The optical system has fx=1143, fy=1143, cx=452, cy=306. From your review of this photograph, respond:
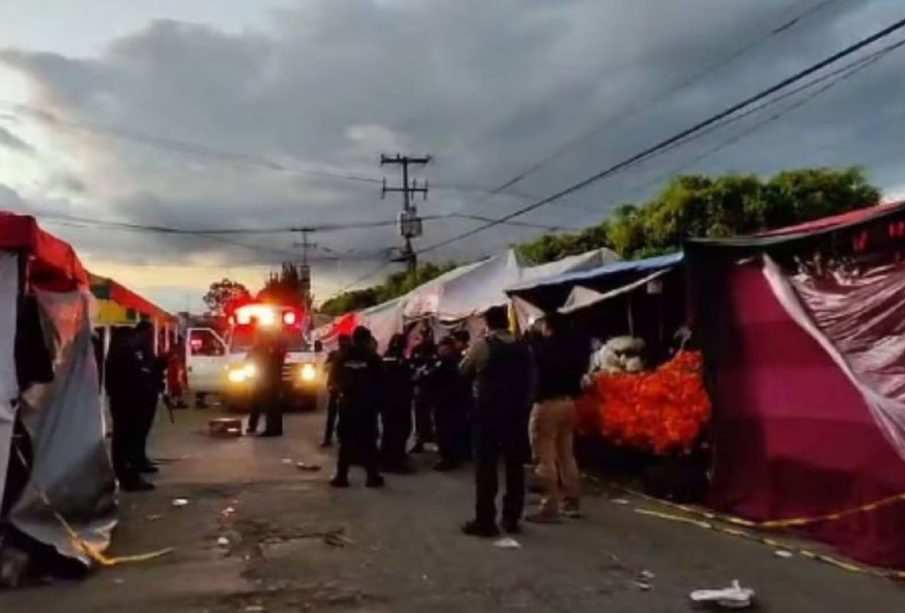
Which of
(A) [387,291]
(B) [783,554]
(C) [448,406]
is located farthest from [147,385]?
(A) [387,291]

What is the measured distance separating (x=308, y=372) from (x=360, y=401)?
629 inches

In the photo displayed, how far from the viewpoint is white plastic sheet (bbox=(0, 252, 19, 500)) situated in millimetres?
8703

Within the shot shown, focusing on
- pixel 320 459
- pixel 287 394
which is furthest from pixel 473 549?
pixel 287 394

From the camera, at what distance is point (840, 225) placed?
10.1 meters

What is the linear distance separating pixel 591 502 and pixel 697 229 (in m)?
19.0

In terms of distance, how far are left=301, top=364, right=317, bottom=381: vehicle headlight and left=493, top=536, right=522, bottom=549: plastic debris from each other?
66.5 feet

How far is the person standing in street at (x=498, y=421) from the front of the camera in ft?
34.4

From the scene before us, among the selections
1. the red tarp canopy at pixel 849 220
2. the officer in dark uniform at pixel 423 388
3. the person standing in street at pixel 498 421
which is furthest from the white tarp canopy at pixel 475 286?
the person standing in street at pixel 498 421

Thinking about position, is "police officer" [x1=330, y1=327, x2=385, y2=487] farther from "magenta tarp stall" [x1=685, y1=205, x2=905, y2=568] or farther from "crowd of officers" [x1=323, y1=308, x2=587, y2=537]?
"magenta tarp stall" [x1=685, y1=205, x2=905, y2=568]

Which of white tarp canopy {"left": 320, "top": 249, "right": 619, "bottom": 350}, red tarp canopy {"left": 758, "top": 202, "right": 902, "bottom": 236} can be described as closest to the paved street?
red tarp canopy {"left": 758, "top": 202, "right": 902, "bottom": 236}

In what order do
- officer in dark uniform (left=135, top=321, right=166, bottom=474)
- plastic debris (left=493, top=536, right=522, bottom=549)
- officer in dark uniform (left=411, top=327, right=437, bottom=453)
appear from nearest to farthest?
plastic debris (left=493, top=536, right=522, bottom=549) → officer in dark uniform (left=135, top=321, right=166, bottom=474) → officer in dark uniform (left=411, top=327, right=437, bottom=453)

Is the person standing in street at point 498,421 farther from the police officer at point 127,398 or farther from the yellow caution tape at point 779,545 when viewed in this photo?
the police officer at point 127,398

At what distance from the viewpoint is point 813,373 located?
10602 mm

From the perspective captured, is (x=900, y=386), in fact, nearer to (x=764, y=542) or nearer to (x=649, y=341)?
(x=764, y=542)
